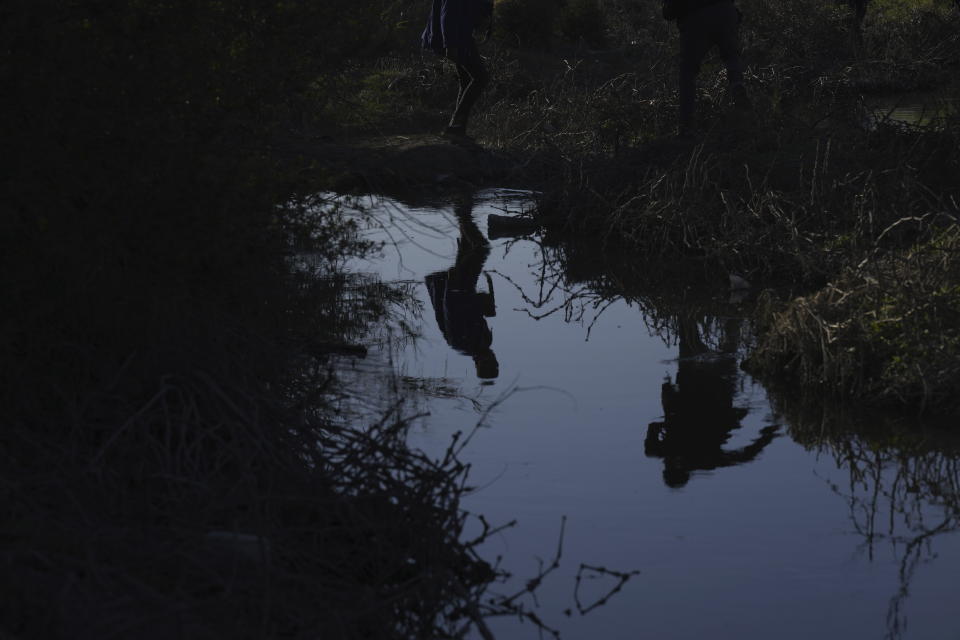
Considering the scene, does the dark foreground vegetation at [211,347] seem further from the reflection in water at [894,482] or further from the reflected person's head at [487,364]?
the reflected person's head at [487,364]

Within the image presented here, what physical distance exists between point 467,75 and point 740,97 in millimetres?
3960

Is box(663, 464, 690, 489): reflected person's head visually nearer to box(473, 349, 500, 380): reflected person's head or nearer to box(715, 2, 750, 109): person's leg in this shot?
box(473, 349, 500, 380): reflected person's head

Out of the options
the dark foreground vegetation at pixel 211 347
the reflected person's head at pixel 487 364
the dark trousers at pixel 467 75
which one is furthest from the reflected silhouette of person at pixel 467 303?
the dark trousers at pixel 467 75

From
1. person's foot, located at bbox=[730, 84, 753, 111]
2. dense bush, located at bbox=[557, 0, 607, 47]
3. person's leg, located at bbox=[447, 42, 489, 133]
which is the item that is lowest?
person's foot, located at bbox=[730, 84, 753, 111]

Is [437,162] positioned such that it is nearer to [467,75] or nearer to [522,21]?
[467,75]

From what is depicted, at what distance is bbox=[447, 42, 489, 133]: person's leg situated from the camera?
1341 centimetres

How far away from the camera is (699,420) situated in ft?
21.1

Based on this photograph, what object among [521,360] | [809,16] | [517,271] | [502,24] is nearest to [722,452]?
[521,360]

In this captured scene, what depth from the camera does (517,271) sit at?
33.0 feet

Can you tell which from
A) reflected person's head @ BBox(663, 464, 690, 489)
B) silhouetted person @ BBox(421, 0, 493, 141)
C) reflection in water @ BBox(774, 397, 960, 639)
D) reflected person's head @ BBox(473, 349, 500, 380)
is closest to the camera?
reflection in water @ BBox(774, 397, 960, 639)

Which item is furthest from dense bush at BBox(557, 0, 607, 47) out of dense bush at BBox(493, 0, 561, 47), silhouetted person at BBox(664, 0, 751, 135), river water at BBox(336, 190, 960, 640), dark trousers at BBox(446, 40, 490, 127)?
river water at BBox(336, 190, 960, 640)

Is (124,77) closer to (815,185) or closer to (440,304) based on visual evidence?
(440,304)

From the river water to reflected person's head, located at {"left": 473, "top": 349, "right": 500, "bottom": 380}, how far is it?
0.05 ft

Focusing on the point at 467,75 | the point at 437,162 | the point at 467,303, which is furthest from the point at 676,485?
the point at 467,75
